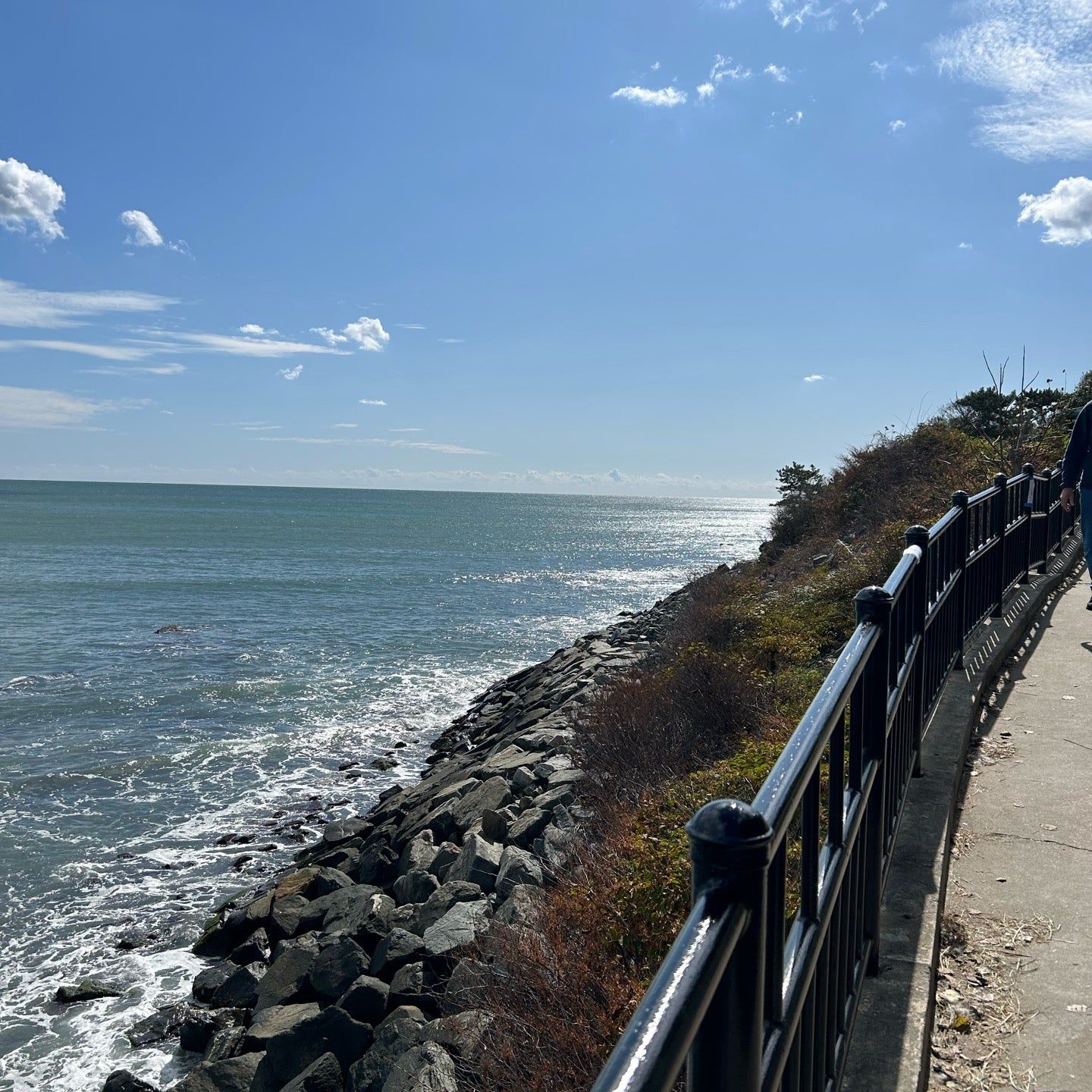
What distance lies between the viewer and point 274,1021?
23.4 ft

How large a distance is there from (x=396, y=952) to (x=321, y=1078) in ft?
4.25

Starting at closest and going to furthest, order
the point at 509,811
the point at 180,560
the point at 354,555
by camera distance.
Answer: the point at 509,811 < the point at 180,560 < the point at 354,555

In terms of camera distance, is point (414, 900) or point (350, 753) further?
point (350, 753)

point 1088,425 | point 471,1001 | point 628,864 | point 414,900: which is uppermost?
point 1088,425

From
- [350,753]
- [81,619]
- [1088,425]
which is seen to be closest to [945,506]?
[1088,425]

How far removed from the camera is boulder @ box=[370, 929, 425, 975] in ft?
23.4

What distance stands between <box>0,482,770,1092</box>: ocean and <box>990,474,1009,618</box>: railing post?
8003mm

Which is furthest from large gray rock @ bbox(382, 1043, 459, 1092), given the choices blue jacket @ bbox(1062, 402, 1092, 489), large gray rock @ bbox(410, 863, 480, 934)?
blue jacket @ bbox(1062, 402, 1092, 489)

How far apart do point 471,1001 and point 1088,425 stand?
642cm

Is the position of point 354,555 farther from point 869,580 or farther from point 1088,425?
point 1088,425

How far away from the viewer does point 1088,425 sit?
756 cm

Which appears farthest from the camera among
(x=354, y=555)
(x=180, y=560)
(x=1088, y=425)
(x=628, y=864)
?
(x=354, y=555)

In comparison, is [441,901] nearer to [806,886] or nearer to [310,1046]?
[310,1046]

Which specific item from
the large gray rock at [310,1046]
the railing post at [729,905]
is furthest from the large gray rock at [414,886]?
the railing post at [729,905]
